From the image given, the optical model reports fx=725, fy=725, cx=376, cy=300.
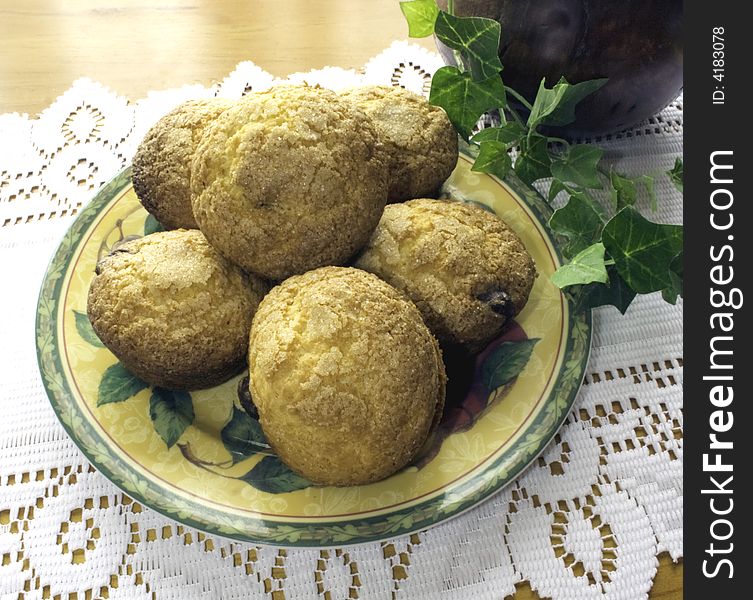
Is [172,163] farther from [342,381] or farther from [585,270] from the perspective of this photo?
[585,270]

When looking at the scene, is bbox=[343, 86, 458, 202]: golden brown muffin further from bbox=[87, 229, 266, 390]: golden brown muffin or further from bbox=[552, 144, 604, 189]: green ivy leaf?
bbox=[87, 229, 266, 390]: golden brown muffin

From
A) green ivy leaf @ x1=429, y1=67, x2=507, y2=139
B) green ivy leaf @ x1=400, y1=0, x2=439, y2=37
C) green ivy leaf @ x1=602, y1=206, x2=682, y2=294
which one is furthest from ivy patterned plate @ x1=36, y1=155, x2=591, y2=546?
green ivy leaf @ x1=400, y1=0, x2=439, y2=37

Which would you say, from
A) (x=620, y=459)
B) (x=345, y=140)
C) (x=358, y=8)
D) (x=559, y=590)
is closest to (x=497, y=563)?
(x=559, y=590)

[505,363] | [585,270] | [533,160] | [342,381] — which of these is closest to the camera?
[342,381]

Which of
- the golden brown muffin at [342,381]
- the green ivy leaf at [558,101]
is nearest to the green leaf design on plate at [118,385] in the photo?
the golden brown muffin at [342,381]

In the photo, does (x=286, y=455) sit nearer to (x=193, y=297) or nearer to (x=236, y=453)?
(x=236, y=453)

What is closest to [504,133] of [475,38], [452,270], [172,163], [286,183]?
[475,38]

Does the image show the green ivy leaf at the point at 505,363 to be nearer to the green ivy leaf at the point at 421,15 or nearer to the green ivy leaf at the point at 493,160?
the green ivy leaf at the point at 493,160
